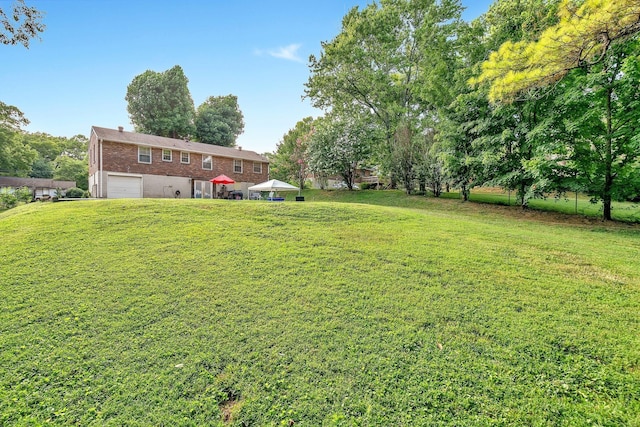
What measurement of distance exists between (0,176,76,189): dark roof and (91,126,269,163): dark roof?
27720mm

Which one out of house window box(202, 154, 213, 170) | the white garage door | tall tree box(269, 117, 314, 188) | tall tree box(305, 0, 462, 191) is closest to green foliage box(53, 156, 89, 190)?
the white garage door

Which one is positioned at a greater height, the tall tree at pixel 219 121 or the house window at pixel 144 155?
the tall tree at pixel 219 121

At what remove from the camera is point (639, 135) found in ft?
27.4

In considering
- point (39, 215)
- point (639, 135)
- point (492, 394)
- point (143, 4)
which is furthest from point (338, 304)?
point (143, 4)

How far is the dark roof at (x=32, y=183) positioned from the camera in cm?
3753

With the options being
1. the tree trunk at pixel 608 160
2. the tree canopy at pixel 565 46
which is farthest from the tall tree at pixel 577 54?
the tree trunk at pixel 608 160

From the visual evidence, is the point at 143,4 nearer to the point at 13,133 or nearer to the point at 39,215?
the point at 39,215

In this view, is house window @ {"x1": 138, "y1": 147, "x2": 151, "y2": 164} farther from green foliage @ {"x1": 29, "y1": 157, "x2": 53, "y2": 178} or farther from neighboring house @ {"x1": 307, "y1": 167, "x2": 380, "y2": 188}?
green foliage @ {"x1": 29, "y1": 157, "x2": 53, "y2": 178}

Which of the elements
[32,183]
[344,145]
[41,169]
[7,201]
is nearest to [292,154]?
[344,145]

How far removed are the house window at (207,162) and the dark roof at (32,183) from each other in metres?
29.9

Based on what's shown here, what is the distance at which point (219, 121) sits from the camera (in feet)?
129

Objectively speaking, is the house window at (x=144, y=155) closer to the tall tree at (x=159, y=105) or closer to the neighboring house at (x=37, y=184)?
the tall tree at (x=159, y=105)

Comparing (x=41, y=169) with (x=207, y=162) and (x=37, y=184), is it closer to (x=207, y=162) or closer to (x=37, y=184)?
(x=37, y=184)

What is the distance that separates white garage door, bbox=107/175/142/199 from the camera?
61.2ft
